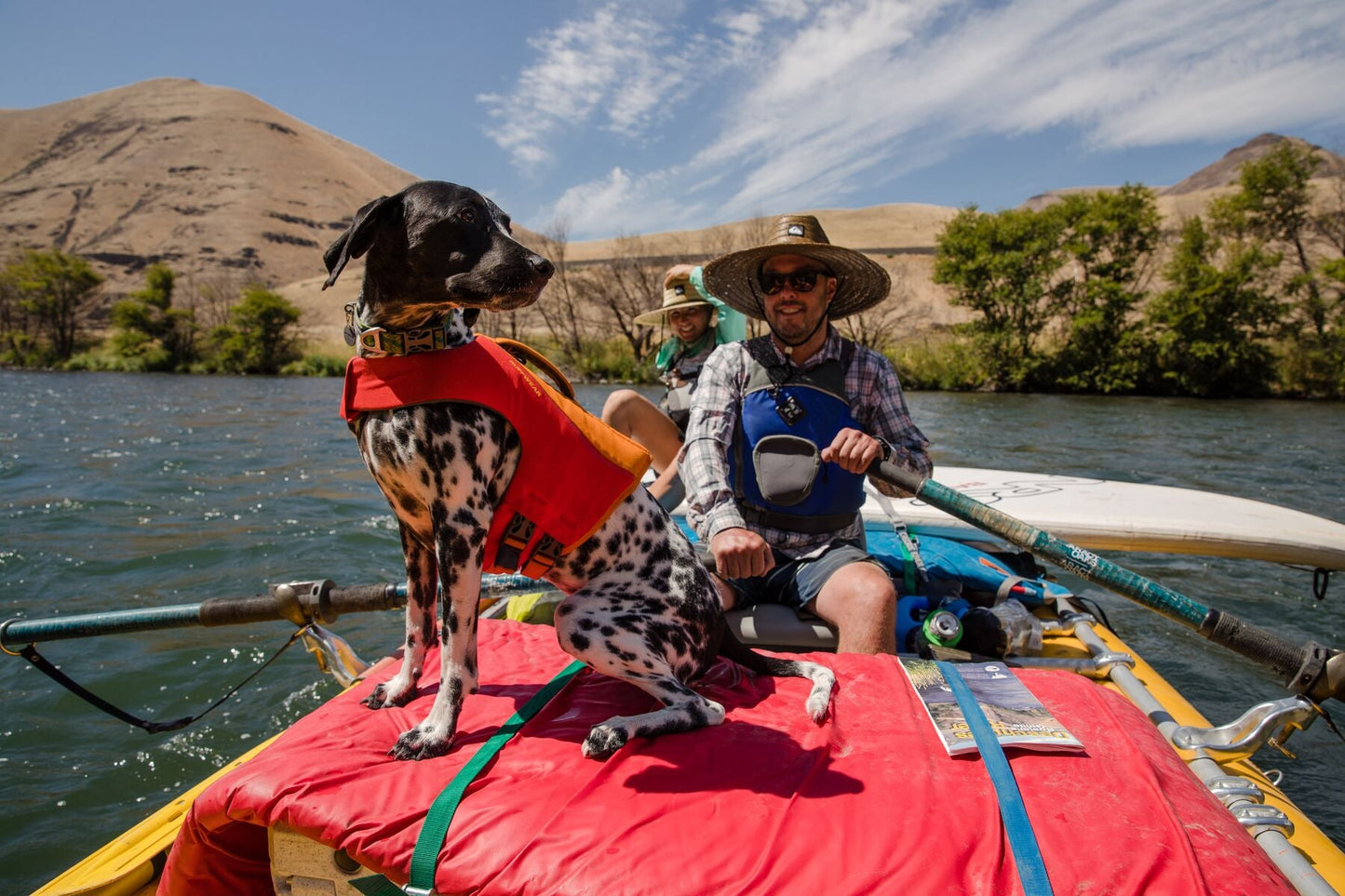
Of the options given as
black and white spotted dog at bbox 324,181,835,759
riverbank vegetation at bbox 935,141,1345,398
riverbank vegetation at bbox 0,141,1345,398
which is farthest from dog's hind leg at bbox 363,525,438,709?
riverbank vegetation at bbox 935,141,1345,398

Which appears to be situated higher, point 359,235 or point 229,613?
point 359,235

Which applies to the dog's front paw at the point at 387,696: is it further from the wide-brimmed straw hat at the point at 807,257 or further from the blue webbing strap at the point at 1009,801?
the wide-brimmed straw hat at the point at 807,257

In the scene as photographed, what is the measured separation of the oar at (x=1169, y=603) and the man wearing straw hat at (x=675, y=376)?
9.00ft

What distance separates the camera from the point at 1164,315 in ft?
88.7

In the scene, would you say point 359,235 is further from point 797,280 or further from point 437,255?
A: point 797,280

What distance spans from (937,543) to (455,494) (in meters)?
3.29

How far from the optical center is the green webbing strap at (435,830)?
158cm

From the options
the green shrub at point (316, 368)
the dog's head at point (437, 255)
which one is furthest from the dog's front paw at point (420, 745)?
the green shrub at point (316, 368)

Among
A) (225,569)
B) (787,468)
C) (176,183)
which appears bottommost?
(225,569)

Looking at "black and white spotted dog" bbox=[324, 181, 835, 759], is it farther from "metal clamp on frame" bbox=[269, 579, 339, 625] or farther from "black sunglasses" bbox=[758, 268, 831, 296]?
"black sunglasses" bbox=[758, 268, 831, 296]

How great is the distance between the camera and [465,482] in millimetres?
2037

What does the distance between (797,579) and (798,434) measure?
2.31 feet

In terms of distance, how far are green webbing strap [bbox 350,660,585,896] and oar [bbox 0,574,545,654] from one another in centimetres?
122

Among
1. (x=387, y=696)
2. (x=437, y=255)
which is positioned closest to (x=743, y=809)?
(x=387, y=696)
